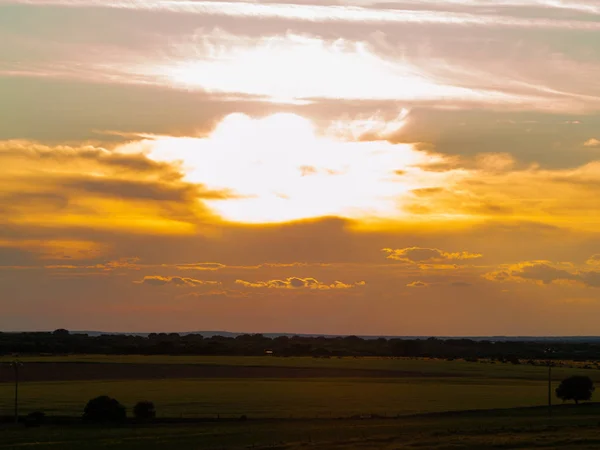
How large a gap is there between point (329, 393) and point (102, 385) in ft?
99.4

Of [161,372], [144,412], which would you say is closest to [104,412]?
[144,412]

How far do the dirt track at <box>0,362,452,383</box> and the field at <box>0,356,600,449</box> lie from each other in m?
0.17

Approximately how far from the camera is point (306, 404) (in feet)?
292

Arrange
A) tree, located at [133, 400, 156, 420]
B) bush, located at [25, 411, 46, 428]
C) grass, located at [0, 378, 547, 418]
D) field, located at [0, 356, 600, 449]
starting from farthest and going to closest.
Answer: grass, located at [0, 378, 547, 418], tree, located at [133, 400, 156, 420], bush, located at [25, 411, 46, 428], field, located at [0, 356, 600, 449]

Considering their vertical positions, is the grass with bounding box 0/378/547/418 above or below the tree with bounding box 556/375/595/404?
below

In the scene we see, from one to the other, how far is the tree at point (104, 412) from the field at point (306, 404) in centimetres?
361

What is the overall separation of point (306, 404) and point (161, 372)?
56112mm

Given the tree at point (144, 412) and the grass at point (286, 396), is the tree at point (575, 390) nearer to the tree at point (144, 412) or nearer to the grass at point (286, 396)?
the grass at point (286, 396)

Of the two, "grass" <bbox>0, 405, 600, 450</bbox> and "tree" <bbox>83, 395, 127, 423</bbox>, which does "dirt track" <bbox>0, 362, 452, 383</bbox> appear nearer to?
"tree" <bbox>83, 395, 127, 423</bbox>

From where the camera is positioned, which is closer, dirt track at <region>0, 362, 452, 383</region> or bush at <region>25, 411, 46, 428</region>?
bush at <region>25, 411, 46, 428</region>

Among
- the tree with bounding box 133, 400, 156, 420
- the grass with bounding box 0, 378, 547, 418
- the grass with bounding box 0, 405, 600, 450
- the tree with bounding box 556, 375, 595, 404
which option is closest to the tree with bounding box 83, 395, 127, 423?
the tree with bounding box 133, 400, 156, 420

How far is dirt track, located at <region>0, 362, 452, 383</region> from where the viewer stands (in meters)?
129

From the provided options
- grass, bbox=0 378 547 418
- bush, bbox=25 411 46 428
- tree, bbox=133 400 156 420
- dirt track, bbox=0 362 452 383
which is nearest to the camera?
bush, bbox=25 411 46 428

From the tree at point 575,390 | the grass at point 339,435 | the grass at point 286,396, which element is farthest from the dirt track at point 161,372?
the grass at point 339,435
